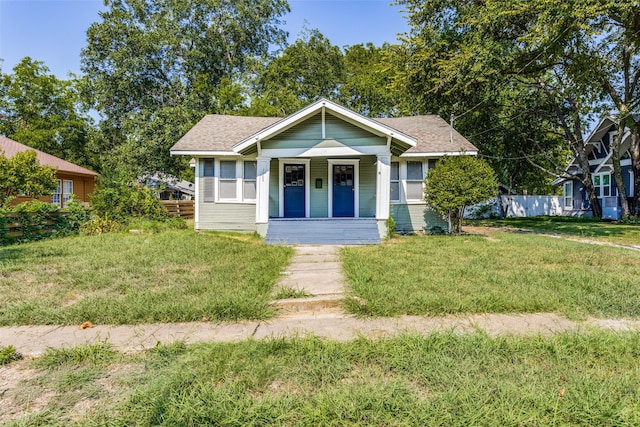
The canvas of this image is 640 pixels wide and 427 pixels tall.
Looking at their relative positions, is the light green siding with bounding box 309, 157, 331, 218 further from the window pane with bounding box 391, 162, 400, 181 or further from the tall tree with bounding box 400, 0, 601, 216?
the tall tree with bounding box 400, 0, 601, 216

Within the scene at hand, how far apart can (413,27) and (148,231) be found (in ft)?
45.1

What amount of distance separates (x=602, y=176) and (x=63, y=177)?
1319 inches

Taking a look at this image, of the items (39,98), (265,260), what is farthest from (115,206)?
(39,98)

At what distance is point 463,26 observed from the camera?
45.5ft

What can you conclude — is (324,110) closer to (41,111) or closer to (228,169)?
(228,169)

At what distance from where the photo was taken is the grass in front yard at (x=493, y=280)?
394 cm

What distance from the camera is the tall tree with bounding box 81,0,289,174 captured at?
75.3ft

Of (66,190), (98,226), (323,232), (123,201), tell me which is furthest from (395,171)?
(66,190)

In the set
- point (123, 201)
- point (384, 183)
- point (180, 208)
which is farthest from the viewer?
point (180, 208)

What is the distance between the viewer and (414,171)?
1215 centimetres

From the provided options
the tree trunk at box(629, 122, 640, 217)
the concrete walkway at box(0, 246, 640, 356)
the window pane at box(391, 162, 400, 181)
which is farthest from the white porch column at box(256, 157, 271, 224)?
the tree trunk at box(629, 122, 640, 217)

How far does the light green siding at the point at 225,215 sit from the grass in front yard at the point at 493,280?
16.8ft

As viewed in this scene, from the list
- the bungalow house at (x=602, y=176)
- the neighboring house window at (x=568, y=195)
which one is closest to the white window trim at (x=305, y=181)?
the bungalow house at (x=602, y=176)

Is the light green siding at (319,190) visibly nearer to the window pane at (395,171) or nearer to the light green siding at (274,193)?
the light green siding at (274,193)
